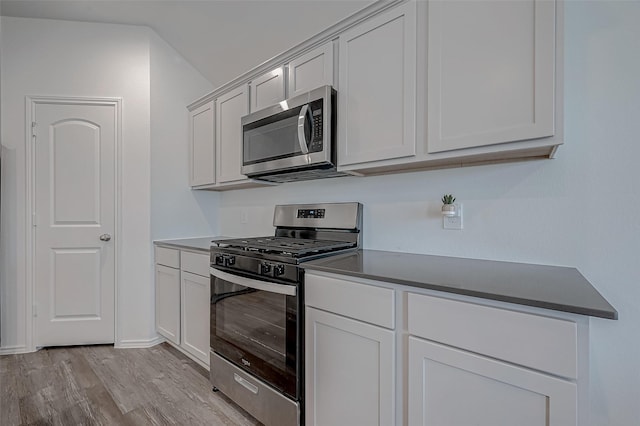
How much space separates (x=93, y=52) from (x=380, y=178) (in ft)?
9.04

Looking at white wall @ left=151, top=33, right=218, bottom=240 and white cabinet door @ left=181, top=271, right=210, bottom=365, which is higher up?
white wall @ left=151, top=33, right=218, bottom=240

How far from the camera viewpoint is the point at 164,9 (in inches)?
98.8

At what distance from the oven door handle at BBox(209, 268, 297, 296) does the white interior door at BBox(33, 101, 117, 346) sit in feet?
4.66

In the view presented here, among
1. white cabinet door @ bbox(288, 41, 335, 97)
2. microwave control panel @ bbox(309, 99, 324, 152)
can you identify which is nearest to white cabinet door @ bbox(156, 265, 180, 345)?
microwave control panel @ bbox(309, 99, 324, 152)

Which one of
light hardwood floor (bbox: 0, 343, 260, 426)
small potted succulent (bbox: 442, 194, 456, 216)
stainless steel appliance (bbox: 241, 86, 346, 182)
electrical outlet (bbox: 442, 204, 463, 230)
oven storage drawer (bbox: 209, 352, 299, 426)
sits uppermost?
stainless steel appliance (bbox: 241, 86, 346, 182)

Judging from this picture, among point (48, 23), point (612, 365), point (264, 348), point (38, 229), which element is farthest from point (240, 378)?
point (48, 23)

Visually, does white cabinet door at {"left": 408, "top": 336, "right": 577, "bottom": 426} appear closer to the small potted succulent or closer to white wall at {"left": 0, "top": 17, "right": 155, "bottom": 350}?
the small potted succulent

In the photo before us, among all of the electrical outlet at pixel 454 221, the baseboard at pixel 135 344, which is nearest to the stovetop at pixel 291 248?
the electrical outlet at pixel 454 221

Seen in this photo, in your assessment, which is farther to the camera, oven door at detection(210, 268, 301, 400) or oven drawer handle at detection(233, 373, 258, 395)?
oven drawer handle at detection(233, 373, 258, 395)

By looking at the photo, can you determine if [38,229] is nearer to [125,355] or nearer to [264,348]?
[125,355]

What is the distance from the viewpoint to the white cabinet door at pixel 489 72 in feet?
3.72

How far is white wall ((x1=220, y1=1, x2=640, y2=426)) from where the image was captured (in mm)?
1227

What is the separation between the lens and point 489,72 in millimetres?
1254

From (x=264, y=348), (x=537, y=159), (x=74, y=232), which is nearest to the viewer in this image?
(x=537, y=159)
